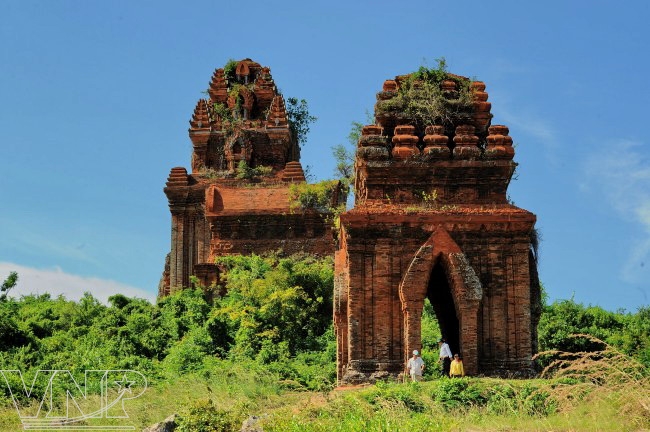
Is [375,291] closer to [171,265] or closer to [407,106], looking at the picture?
[407,106]

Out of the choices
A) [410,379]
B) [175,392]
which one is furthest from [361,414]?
[175,392]

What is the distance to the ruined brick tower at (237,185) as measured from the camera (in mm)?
27734

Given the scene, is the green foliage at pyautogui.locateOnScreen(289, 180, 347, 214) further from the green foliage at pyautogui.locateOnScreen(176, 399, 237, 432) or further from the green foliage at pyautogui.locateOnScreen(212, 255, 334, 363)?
the green foliage at pyautogui.locateOnScreen(176, 399, 237, 432)

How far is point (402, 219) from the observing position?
14.6 meters

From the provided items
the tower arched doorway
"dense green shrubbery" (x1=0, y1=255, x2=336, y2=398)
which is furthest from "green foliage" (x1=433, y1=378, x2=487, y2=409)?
"dense green shrubbery" (x1=0, y1=255, x2=336, y2=398)

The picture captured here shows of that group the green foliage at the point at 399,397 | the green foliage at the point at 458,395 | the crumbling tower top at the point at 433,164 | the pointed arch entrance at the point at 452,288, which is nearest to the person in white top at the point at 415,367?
the pointed arch entrance at the point at 452,288

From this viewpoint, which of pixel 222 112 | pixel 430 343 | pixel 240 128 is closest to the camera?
pixel 430 343

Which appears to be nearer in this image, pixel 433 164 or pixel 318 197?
pixel 433 164

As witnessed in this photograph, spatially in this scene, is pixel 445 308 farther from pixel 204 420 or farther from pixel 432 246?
pixel 204 420

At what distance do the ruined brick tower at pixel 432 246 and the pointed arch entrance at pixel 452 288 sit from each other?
Result: 0.05 ft

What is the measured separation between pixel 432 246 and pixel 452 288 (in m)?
0.69

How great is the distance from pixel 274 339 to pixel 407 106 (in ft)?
26.1

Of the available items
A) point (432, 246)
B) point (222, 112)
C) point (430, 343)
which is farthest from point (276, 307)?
point (222, 112)

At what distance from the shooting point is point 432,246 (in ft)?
47.5
